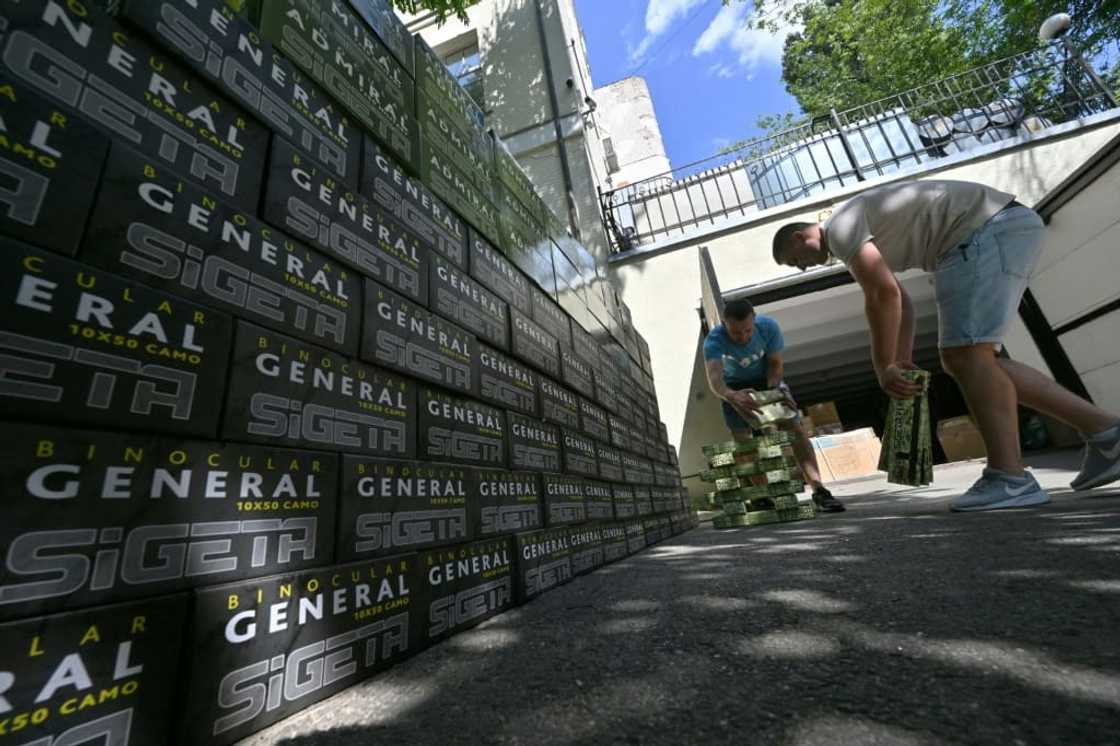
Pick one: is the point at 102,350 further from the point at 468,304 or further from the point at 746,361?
the point at 746,361

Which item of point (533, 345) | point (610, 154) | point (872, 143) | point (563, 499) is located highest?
point (610, 154)

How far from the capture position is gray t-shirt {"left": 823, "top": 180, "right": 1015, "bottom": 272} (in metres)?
2.29

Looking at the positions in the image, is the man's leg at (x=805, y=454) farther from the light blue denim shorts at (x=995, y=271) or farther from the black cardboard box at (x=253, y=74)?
the black cardboard box at (x=253, y=74)

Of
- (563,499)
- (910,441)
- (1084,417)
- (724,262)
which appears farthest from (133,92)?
(724,262)

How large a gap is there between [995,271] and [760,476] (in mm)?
2048

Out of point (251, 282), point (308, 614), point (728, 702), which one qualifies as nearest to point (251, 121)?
point (251, 282)

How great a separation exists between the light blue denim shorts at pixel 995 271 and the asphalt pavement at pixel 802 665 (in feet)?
3.85

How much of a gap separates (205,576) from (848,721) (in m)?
0.98

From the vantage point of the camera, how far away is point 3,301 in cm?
60

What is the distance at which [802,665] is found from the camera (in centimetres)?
73

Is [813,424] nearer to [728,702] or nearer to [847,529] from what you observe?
[847,529]

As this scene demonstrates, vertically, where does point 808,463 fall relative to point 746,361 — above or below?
below

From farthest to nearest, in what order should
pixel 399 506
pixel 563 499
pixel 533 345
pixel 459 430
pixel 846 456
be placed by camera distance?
pixel 846 456
pixel 533 345
pixel 563 499
pixel 459 430
pixel 399 506

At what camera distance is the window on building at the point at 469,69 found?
8861 millimetres
